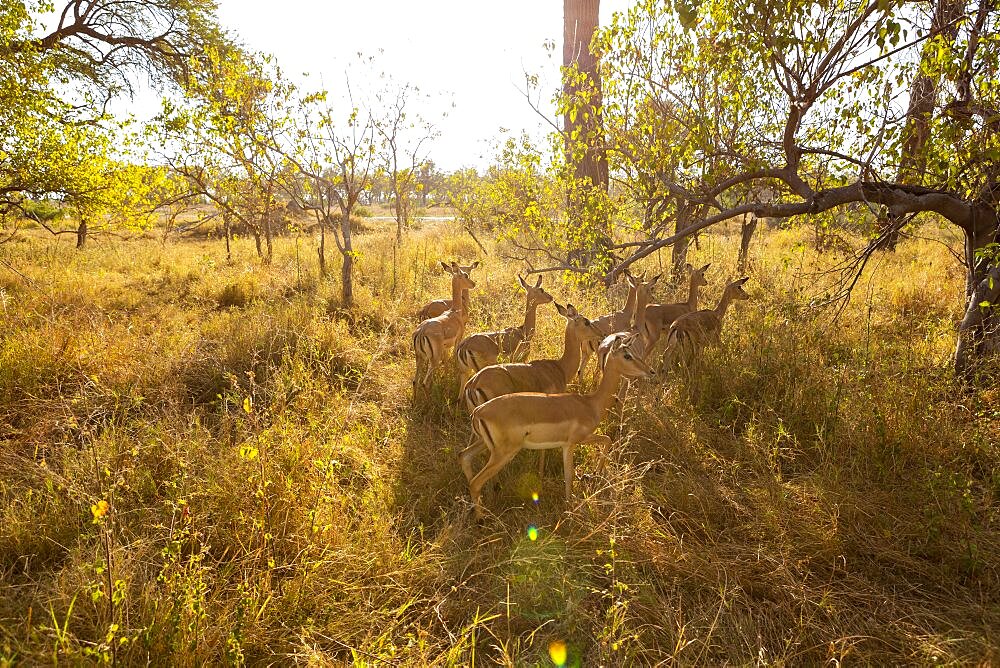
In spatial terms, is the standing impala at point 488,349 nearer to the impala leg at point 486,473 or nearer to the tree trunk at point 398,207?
the impala leg at point 486,473

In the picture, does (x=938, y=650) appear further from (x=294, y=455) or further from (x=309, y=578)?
(x=294, y=455)

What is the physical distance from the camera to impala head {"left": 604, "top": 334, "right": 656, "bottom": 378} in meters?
4.45

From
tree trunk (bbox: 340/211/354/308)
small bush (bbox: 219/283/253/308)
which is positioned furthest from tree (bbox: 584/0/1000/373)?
small bush (bbox: 219/283/253/308)

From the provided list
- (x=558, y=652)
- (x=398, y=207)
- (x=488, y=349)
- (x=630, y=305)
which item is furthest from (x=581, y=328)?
(x=398, y=207)

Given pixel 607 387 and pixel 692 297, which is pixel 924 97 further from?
pixel 607 387

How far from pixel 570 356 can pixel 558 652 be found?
3198mm

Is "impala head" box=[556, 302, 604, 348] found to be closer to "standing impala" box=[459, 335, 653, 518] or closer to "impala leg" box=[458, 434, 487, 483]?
"standing impala" box=[459, 335, 653, 518]

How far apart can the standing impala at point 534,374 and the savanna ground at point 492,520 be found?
2.19ft

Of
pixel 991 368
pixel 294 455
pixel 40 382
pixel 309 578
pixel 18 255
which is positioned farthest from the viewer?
pixel 18 255

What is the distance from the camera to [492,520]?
3.96 metres

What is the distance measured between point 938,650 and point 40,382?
25.6ft

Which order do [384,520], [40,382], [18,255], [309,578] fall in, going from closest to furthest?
[309,578] < [384,520] < [40,382] < [18,255]

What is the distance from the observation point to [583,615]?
118 inches

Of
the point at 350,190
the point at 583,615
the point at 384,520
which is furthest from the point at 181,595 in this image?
the point at 350,190
